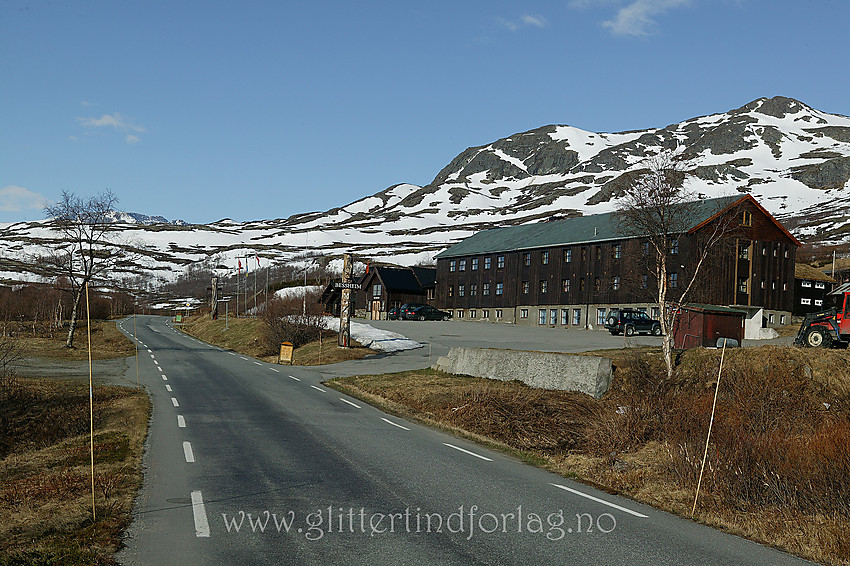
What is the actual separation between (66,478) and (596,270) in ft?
185

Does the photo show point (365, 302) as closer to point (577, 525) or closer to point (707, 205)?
point (707, 205)

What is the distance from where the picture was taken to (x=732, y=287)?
5578 cm

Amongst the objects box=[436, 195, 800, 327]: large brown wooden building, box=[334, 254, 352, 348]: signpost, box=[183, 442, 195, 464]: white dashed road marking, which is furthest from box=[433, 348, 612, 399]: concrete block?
box=[436, 195, 800, 327]: large brown wooden building

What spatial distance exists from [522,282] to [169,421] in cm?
5632

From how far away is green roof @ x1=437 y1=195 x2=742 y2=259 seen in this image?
57812mm

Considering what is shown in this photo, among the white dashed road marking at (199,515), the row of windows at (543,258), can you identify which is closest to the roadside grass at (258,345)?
the row of windows at (543,258)

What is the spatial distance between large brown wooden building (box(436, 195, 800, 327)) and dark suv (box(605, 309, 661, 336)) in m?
2.21

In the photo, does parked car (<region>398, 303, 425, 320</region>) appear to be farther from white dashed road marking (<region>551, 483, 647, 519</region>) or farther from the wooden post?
white dashed road marking (<region>551, 483, 647, 519</region>)

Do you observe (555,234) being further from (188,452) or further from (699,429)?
(188,452)

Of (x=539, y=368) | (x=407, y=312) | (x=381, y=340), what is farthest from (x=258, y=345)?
(x=539, y=368)

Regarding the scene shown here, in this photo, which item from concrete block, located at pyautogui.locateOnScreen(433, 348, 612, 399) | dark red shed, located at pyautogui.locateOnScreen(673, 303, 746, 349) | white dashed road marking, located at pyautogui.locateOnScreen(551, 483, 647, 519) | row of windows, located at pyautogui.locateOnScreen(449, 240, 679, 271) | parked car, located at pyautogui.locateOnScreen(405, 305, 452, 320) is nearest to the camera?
white dashed road marking, located at pyautogui.locateOnScreen(551, 483, 647, 519)

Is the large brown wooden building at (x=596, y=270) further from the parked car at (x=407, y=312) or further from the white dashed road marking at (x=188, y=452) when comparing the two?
the white dashed road marking at (x=188, y=452)

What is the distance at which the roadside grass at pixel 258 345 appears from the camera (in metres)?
38.9

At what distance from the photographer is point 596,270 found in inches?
→ 2456
